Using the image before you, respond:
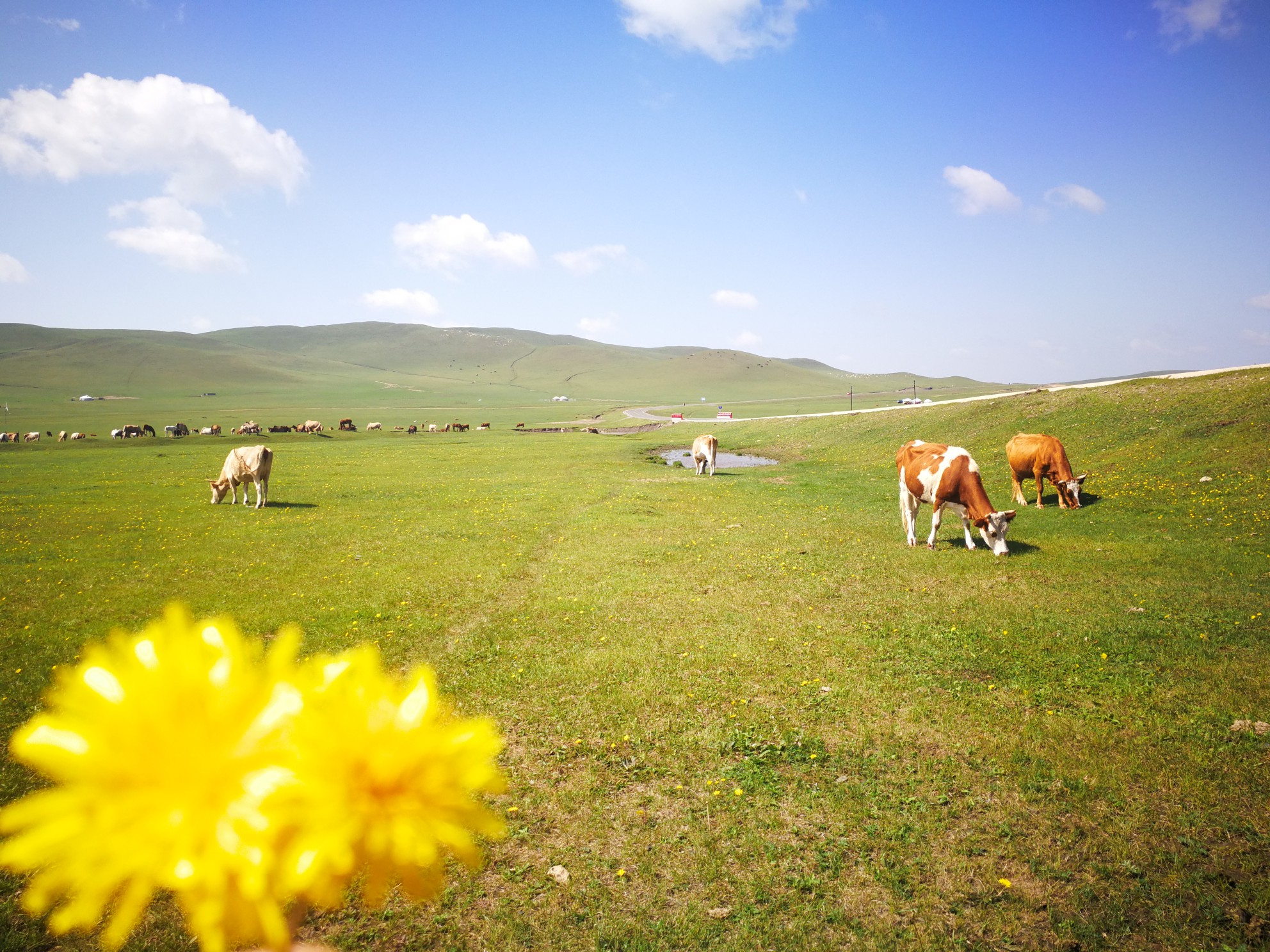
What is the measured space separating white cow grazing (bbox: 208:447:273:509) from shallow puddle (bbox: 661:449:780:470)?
74.6ft

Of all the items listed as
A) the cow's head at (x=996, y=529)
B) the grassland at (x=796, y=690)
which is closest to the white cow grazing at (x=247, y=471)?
the grassland at (x=796, y=690)

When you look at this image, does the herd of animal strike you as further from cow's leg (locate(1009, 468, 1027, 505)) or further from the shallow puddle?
the shallow puddle

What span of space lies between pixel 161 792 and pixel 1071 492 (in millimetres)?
25705

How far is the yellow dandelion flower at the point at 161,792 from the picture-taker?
1.10 m

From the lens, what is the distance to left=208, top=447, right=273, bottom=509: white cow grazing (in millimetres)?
25188

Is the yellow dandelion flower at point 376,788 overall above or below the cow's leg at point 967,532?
above

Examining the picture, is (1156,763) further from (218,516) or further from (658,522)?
(218,516)

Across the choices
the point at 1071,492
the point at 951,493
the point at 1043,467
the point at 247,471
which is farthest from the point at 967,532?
the point at 247,471

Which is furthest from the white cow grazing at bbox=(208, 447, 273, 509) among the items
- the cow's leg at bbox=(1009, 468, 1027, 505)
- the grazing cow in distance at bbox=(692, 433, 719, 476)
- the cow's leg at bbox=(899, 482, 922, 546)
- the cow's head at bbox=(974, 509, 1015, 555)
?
the cow's leg at bbox=(1009, 468, 1027, 505)

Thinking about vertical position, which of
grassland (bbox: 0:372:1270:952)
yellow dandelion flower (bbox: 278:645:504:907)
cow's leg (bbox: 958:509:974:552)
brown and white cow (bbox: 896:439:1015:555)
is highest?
yellow dandelion flower (bbox: 278:645:504:907)

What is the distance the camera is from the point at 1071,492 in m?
21.7

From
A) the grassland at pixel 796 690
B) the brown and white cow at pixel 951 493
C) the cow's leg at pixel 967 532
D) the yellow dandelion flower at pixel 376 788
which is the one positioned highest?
the yellow dandelion flower at pixel 376 788

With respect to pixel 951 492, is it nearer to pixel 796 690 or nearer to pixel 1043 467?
pixel 1043 467

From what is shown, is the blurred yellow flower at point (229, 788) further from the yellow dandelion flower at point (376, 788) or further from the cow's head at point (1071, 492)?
the cow's head at point (1071, 492)
